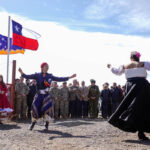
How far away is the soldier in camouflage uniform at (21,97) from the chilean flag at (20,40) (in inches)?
66.6

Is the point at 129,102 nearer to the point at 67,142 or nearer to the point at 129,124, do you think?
the point at 129,124

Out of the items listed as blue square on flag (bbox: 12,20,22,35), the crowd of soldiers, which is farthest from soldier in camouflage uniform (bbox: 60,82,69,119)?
blue square on flag (bbox: 12,20,22,35)

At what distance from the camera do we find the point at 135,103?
5.64 meters

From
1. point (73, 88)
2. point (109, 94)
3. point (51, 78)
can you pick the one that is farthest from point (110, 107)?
point (51, 78)

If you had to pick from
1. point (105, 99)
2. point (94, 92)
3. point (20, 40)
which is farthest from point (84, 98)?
point (20, 40)

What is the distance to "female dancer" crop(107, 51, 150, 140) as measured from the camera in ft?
18.3

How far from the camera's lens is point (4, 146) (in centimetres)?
514

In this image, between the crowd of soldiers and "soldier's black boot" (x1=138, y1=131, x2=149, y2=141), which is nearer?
"soldier's black boot" (x1=138, y1=131, x2=149, y2=141)

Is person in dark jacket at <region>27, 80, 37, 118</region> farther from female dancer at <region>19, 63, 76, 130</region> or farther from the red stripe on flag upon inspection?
female dancer at <region>19, 63, 76, 130</region>

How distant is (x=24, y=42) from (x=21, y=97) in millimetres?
2575

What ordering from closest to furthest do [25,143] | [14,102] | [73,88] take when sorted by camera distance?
[25,143] → [14,102] → [73,88]

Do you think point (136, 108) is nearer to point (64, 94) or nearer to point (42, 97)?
point (42, 97)

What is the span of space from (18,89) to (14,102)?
0.59 metres

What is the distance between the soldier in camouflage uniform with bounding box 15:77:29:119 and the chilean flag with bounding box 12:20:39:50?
1692 mm
